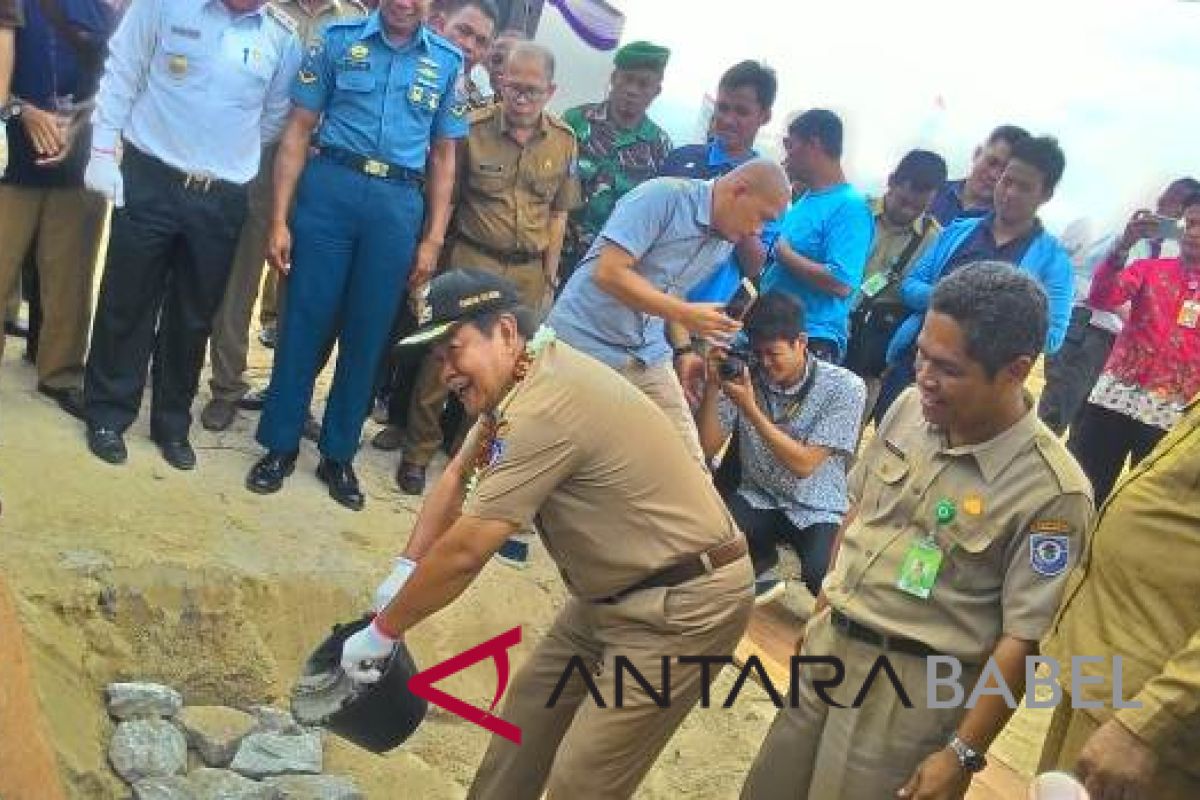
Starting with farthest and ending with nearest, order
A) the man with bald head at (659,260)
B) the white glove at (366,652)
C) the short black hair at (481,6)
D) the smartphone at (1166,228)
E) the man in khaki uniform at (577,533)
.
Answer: the smartphone at (1166,228) → the short black hair at (481,6) → the man with bald head at (659,260) → the white glove at (366,652) → the man in khaki uniform at (577,533)

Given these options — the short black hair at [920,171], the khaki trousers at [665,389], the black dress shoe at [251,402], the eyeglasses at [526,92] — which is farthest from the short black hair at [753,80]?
the black dress shoe at [251,402]

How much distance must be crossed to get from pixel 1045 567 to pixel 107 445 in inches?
127

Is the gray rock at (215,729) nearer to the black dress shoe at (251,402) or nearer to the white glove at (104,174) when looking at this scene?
the black dress shoe at (251,402)

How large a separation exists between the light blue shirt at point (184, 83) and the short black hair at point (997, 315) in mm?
2813

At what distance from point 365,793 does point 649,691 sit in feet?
4.66

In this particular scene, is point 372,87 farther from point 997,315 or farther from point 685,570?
point 997,315

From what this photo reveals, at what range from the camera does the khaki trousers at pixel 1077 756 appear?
2059mm

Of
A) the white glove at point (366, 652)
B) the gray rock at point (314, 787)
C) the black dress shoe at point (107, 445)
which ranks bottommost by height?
the gray rock at point (314, 787)

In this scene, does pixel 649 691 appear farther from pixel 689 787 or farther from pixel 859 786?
pixel 689 787

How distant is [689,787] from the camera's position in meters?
3.95

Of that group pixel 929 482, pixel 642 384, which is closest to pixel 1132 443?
pixel 642 384

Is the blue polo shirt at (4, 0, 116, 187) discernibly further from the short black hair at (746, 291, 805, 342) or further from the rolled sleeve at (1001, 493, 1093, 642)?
the rolled sleeve at (1001, 493, 1093, 642)

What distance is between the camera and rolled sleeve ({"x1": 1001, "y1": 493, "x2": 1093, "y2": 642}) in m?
2.23

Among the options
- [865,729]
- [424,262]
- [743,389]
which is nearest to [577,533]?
[865,729]
